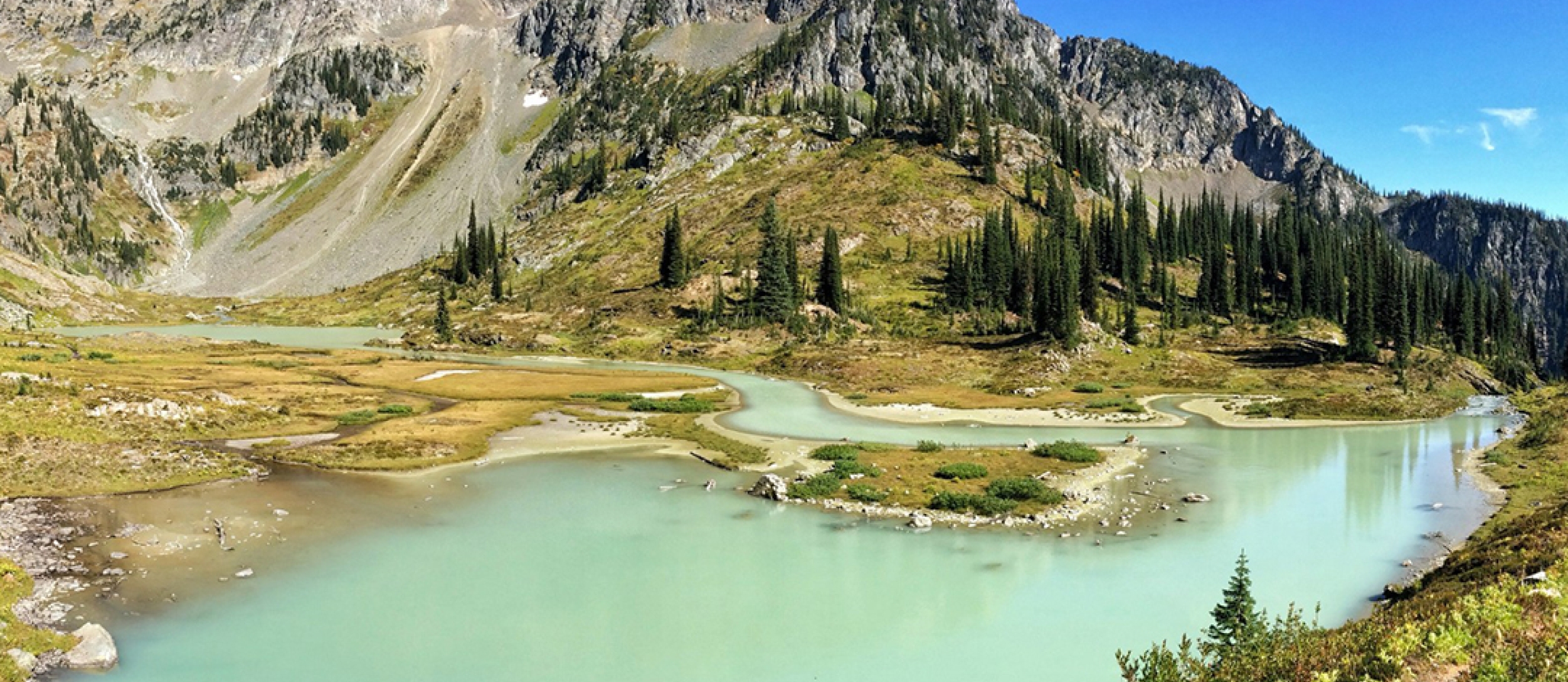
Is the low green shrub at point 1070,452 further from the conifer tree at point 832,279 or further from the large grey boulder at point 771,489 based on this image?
the conifer tree at point 832,279

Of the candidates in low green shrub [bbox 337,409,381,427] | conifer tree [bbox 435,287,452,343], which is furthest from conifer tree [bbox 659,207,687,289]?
low green shrub [bbox 337,409,381,427]

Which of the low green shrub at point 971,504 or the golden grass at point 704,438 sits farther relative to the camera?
the golden grass at point 704,438

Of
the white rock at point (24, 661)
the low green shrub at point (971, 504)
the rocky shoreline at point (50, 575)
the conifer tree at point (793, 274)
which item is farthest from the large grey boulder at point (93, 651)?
the conifer tree at point (793, 274)

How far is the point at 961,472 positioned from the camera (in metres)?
40.4

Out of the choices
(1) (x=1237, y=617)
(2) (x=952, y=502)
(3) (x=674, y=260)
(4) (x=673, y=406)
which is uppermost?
(3) (x=674, y=260)

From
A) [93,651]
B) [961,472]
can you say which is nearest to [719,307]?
[961,472]

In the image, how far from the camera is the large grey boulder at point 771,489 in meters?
36.7

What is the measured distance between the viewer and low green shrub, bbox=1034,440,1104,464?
45.2 m

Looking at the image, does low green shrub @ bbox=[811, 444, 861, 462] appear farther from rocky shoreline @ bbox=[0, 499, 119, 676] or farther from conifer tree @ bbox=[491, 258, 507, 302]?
conifer tree @ bbox=[491, 258, 507, 302]

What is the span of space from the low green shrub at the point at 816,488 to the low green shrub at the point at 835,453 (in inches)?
182

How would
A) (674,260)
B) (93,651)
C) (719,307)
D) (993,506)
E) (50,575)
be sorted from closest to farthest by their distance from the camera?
(93,651) → (50,575) → (993,506) → (719,307) → (674,260)

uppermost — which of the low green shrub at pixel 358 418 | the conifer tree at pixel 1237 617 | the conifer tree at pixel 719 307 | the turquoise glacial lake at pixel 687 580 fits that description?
the conifer tree at pixel 719 307

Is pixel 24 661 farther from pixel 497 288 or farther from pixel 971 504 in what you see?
pixel 497 288

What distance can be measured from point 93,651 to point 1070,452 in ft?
140
